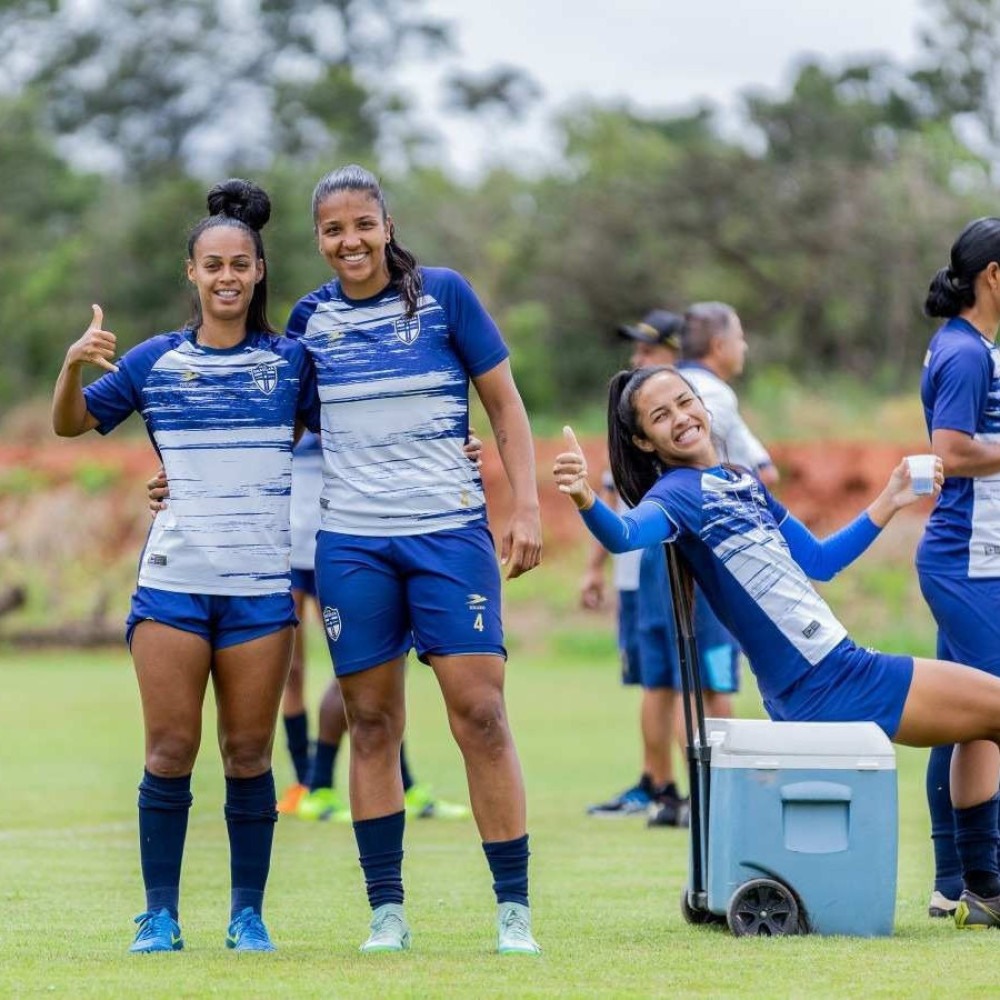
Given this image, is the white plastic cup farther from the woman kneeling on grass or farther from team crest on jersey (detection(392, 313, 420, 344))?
team crest on jersey (detection(392, 313, 420, 344))

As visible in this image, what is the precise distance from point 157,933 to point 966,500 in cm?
282

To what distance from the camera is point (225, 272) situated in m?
5.96

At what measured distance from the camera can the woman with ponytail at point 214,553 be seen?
586 cm

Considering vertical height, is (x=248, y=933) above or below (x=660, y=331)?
below

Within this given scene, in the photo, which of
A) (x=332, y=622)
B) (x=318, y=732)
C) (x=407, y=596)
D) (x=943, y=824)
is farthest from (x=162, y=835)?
(x=318, y=732)

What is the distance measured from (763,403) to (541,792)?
61.5ft

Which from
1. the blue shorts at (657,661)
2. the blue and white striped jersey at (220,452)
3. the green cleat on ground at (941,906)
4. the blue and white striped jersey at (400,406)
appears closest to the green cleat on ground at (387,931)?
the blue and white striped jersey at (220,452)

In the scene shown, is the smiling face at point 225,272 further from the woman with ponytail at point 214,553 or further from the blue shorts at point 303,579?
the blue shorts at point 303,579

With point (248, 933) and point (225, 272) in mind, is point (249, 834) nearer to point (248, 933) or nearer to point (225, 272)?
point (248, 933)

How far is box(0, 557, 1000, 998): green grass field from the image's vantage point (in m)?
5.21

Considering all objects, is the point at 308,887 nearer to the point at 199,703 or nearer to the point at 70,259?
the point at 199,703

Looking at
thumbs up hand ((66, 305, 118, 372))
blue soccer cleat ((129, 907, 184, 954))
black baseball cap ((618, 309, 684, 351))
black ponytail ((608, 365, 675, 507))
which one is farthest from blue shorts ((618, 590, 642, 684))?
thumbs up hand ((66, 305, 118, 372))

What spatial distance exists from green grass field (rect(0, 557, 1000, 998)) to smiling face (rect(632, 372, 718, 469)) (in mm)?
1437

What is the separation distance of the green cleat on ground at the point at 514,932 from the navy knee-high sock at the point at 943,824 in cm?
161
